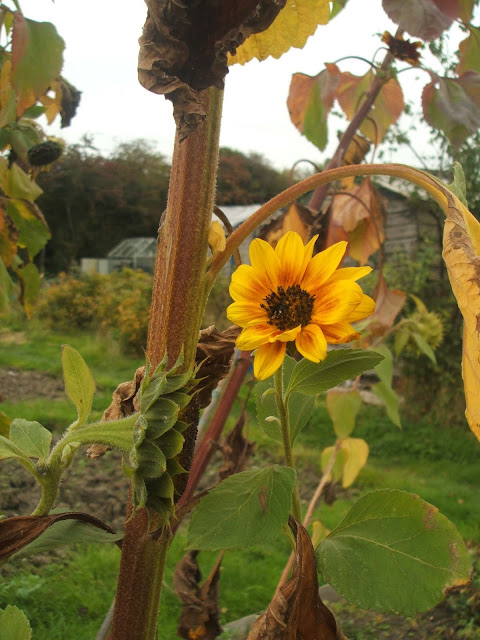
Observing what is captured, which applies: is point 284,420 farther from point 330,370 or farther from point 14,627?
point 14,627

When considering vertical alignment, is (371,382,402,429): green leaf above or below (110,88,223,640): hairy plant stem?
below

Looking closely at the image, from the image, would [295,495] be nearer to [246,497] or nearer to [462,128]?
[246,497]

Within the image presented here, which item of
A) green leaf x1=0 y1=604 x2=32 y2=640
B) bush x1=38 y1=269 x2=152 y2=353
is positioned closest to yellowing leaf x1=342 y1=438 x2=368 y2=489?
green leaf x1=0 y1=604 x2=32 y2=640

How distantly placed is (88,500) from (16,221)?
1.44m

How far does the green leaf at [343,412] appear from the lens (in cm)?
110

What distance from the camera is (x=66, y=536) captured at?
13.0 inches

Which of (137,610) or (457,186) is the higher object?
(457,186)

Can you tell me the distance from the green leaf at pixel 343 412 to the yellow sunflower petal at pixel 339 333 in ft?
2.56

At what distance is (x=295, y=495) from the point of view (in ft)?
1.15

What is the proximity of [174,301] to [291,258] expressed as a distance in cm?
7

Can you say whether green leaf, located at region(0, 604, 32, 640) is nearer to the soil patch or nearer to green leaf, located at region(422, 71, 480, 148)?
green leaf, located at region(422, 71, 480, 148)

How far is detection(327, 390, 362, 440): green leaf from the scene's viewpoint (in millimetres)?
1097

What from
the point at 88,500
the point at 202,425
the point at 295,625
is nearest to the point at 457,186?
the point at 295,625

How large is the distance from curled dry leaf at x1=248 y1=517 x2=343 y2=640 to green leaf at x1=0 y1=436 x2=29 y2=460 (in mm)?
140
